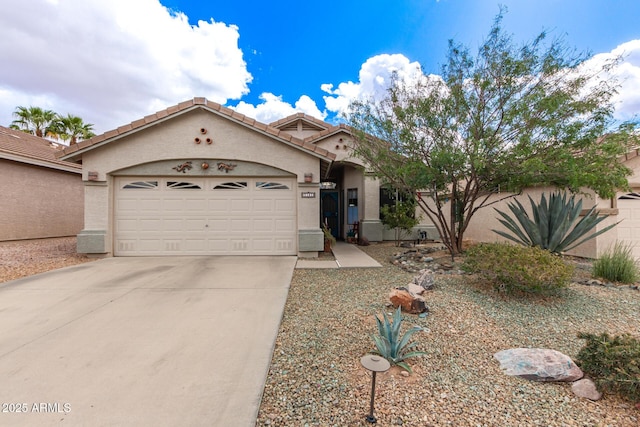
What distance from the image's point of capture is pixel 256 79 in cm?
1662

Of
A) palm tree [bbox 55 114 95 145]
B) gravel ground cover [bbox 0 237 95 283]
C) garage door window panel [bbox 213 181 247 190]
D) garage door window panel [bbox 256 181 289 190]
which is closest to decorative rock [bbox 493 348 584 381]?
garage door window panel [bbox 256 181 289 190]

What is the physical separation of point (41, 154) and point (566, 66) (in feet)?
57.4

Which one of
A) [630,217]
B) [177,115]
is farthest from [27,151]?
[630,217]

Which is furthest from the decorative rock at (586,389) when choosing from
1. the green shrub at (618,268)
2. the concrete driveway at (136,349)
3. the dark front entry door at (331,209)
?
the dark front entry door at (331,209)

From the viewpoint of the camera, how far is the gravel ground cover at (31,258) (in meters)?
6.26

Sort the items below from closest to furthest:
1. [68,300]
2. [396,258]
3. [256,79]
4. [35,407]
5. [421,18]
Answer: [35,407] < [68,300] < [396,258] < [421,18] < [256,79]

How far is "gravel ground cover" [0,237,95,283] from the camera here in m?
6.26

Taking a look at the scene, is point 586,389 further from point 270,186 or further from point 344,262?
point 270,186

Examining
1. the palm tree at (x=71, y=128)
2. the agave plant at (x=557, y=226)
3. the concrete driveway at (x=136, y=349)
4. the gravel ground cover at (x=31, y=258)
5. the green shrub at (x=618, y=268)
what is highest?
the palm tree at (x=71, y=128)

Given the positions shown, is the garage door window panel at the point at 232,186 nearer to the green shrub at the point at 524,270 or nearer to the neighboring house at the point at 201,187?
the neighboring house at the point at 201,187

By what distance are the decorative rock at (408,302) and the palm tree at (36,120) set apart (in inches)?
1003

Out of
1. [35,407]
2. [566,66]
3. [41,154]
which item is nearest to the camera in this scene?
[35,407]

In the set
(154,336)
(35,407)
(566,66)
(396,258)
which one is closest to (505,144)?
(566,66)

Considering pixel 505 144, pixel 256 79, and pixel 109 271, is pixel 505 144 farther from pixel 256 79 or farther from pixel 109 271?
pixel 256 79
